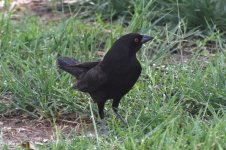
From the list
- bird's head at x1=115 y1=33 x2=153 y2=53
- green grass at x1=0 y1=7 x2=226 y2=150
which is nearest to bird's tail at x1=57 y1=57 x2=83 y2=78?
green grass at x1=0 y1=7 x2=226 y2=150

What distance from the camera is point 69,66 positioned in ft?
20.0

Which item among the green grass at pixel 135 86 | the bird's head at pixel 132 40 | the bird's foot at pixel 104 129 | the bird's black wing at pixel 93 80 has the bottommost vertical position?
the bird's foot at pixel 104 129

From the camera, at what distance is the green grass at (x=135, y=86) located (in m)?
4.89

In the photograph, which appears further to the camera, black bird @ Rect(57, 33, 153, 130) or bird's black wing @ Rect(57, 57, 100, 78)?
bird's black wing @ Rect(57, 57, 100, 78)

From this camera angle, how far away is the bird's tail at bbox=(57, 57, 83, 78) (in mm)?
6016

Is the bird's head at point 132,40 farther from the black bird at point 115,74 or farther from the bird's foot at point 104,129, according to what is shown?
the bird's foot at point 104,129

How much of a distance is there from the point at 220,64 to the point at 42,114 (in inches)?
58.4

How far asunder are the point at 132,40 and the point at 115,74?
0.33 m

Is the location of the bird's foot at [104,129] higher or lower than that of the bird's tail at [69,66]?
lower

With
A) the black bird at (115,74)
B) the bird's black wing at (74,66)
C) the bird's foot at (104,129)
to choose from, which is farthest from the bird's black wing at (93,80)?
the bird's foot at (104,129)

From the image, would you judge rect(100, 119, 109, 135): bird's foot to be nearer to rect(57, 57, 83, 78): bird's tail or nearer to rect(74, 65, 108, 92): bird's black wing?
rect(74, 65, 108, 92): bird's black wing

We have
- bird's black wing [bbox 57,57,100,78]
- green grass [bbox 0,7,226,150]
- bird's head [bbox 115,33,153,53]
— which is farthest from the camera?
bird's black wing [bbox 57,57,100,78]

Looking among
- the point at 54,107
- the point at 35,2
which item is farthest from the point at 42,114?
the point at 35,2

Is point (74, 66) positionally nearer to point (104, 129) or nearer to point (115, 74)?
point (115, 74)
